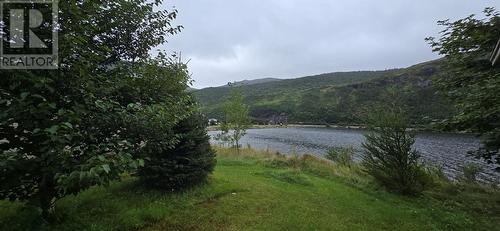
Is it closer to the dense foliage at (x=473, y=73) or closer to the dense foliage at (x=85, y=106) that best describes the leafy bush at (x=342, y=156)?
the dense foliage at (x=473, y=73)

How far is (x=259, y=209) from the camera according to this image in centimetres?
876

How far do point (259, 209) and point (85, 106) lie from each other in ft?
18.5

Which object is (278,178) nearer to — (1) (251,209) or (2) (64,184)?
Result: (1) (251,209)

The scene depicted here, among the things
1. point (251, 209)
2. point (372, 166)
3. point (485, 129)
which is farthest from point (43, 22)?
point (372, 166)

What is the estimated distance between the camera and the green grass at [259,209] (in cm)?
713

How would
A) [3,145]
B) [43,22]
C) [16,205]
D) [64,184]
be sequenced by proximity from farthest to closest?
[16,205]
[3,145]
[43,22]
[64,184]

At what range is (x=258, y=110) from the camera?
16800 centimetres

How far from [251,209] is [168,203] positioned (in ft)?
7.64

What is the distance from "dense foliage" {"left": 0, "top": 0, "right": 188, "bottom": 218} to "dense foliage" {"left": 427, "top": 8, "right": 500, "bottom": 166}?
8.14 metres
